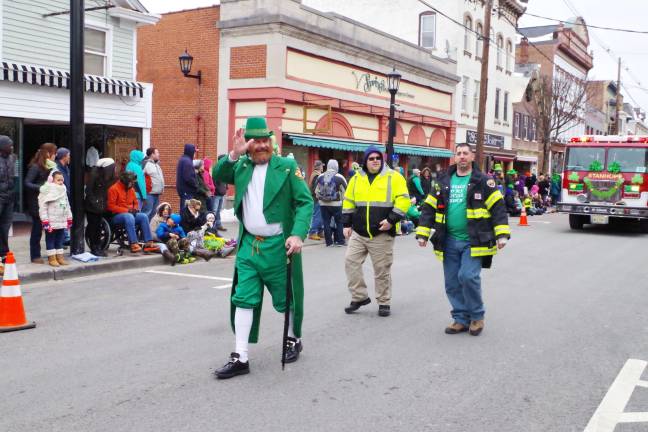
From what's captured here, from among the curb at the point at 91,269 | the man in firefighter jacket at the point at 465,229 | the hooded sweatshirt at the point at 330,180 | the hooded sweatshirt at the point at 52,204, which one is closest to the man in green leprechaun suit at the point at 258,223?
the man in firefighter jacket at the point at 465,229

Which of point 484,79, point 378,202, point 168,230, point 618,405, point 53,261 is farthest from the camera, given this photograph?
point 484,79

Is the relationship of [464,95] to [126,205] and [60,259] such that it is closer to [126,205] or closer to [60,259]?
[126,205]

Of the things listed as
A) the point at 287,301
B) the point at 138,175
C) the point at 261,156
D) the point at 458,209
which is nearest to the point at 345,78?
the point at 138,175

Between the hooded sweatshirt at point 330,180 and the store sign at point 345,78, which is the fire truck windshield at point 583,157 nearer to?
the hooded sweatshirt at point 330,180

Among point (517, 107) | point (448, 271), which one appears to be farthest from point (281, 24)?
point (517, 107)

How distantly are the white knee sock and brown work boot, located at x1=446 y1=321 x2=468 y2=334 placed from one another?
90.9 inches

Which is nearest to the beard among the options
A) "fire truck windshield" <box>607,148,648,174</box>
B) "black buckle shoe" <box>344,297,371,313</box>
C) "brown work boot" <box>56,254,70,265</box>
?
"black buckle shoe" <box>344,297,371,313</box>

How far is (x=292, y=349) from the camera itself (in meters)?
5.52

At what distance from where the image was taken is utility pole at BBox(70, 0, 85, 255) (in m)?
10.3

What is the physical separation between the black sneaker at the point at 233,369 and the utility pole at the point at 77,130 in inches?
240

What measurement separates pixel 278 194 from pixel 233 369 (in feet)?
4.46

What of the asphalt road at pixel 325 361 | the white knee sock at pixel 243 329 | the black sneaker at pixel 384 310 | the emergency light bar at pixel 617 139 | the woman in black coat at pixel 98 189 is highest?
the emergency light bar at pixel 617 139

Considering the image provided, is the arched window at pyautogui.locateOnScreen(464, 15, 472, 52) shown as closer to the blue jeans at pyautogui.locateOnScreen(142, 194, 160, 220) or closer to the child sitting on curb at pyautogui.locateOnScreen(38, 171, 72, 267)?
the blue jeans at pyautogui.locateOnScreen(142, 194, 160, 220)

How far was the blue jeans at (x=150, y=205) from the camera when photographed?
41.4ft
